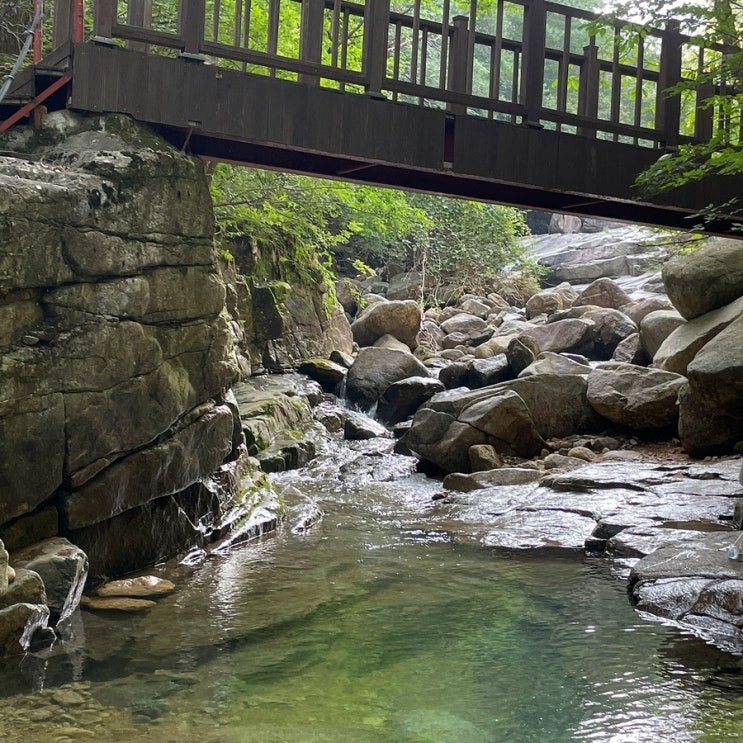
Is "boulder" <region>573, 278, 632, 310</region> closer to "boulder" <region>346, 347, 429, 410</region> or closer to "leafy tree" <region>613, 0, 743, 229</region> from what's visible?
"boulder" <region>346, 347, 429, 410</region>

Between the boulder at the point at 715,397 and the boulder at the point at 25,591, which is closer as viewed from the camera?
the boulder at the point at 25,591

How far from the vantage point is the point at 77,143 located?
852 centimetres

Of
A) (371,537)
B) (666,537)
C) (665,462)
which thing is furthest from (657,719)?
(665,462)

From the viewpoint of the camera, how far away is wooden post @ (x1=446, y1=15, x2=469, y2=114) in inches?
394

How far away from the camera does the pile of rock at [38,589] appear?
20.7ft

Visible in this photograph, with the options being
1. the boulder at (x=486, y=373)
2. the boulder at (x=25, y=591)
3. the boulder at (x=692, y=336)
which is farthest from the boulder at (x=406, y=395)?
the boulder at (x=25, y=591)

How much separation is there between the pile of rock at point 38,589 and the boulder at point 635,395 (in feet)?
32.8

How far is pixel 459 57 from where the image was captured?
10055 mm

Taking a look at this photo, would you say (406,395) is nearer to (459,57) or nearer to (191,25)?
(459,57)

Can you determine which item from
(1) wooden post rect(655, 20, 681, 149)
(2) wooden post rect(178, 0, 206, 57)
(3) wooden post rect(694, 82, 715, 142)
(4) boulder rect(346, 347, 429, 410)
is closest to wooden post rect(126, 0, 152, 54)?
(2) wooden post rect(178, 0, 206, 57)

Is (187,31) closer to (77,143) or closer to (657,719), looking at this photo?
(77,143)

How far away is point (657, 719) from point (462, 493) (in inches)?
295

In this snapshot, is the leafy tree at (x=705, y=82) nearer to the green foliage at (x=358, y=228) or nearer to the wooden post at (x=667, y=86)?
the wooden post at (x=667, y=86)

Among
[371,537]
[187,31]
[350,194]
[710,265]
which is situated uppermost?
[187,31]
